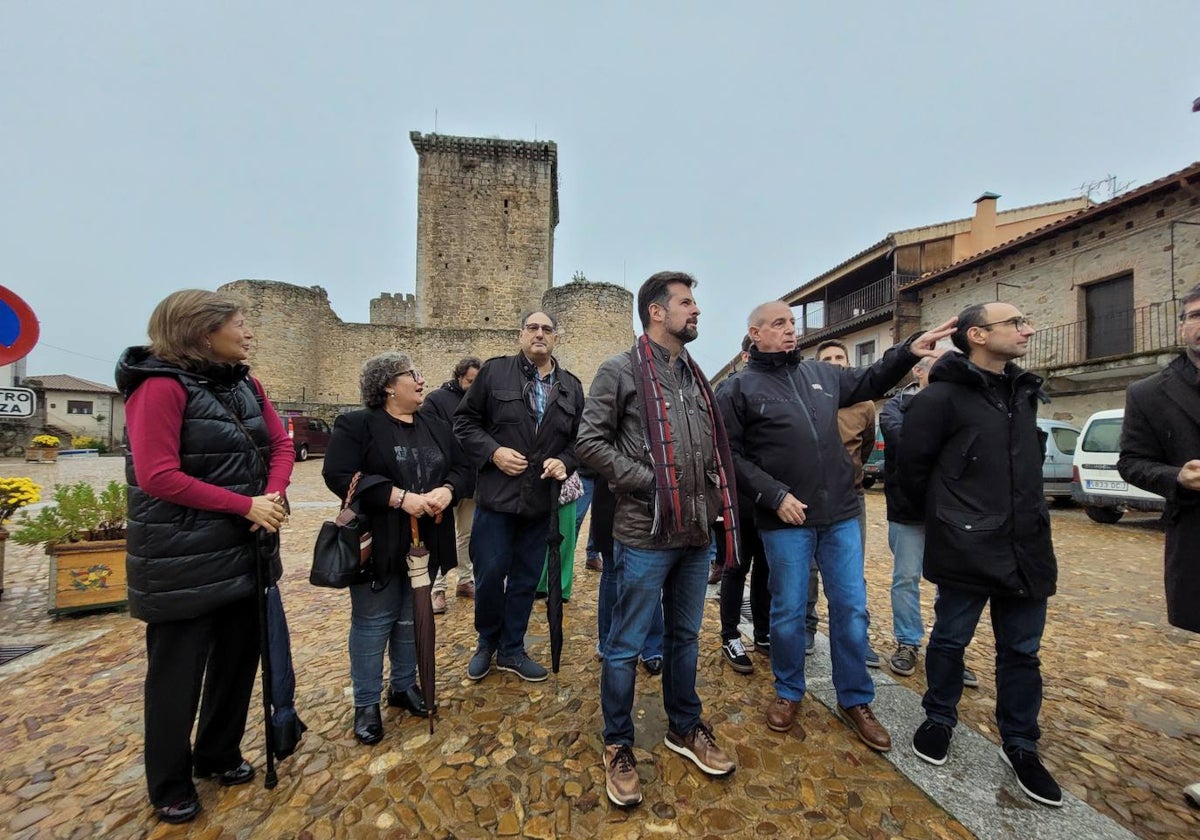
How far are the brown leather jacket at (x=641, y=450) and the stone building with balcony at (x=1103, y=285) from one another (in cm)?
1405

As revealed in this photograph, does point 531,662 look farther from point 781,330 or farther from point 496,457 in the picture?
point 781,330

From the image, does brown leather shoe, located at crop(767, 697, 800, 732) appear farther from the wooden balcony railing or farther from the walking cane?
the wooden balcony railing

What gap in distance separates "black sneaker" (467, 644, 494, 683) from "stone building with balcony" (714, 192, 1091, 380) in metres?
18.1

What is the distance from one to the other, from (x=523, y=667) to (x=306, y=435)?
1589cm

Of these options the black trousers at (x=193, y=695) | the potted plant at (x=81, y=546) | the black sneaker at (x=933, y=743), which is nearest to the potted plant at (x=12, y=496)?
the potted plant at (x=81, y=546)

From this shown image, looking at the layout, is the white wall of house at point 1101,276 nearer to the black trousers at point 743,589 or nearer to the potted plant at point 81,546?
the black trousers at point 743,589

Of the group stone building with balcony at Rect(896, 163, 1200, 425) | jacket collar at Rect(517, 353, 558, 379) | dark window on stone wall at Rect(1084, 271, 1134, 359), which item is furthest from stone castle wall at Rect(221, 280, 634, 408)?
jacket collar at Rect(517, 353, 558, 379)

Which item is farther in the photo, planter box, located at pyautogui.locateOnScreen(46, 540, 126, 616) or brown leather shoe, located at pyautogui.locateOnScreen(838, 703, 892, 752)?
planter box, located at pyautogui.locateOnScreen(46, 540, 126, 616)

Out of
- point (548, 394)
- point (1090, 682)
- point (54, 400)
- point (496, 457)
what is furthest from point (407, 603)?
point (54, 400)

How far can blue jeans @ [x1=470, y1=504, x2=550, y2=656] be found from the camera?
9.02 ft

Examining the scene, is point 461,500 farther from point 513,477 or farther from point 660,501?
point 660,501

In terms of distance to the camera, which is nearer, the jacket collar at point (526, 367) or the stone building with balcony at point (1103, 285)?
the jacket collar at point (526, 367)

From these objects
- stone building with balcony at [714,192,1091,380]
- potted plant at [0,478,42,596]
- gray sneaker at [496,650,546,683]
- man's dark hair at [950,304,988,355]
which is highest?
stone building with balcony at [714,192,1091,380]

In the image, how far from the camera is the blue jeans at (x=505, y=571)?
2.75 m
